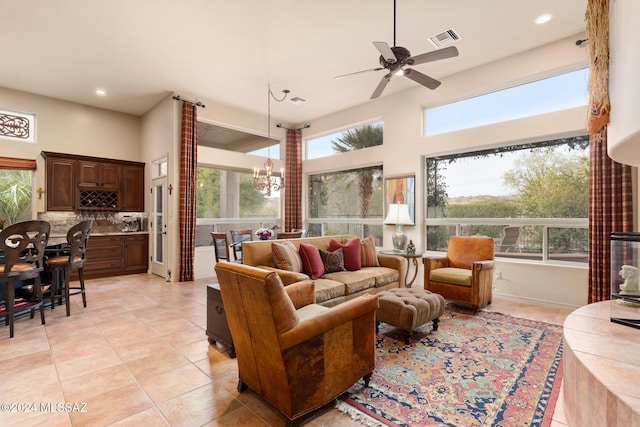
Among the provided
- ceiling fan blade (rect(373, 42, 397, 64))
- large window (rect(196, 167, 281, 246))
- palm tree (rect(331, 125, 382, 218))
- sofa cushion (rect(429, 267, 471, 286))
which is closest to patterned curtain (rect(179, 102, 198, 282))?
large window (rect(196, 167, 281, 246))

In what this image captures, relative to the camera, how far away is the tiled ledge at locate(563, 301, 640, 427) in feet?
4.41

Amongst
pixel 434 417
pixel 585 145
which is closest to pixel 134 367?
pixel 434 417

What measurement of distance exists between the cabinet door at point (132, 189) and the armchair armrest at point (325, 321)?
20.9ft

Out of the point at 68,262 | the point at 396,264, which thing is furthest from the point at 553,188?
the point at 68,262

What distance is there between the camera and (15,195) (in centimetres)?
612

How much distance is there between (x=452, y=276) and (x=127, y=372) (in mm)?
3710

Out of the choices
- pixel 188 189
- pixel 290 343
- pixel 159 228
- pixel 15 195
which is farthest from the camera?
pixel 159 228

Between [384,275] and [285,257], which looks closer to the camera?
[285,257]

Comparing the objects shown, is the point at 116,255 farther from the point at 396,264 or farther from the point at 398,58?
the point at 398,58

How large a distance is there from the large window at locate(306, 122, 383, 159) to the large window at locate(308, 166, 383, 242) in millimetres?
514

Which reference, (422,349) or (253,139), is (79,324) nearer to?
(422,349)

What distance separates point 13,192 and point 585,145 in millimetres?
10134

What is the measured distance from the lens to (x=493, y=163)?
183 inches

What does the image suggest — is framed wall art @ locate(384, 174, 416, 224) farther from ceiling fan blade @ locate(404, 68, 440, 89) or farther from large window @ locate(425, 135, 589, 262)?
ceiling fan blade @ locate(404, 68, 440, 89)
